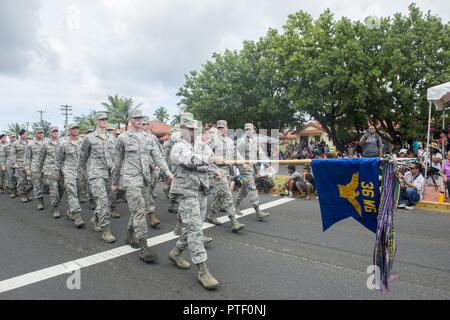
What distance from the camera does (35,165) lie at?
30.9ft

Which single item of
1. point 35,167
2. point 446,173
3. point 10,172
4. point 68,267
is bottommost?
point 68,267

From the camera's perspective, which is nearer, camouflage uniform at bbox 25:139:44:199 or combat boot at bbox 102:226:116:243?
combat boot at bbox 102:226:116:243

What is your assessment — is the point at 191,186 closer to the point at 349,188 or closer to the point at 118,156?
the point at 118,156

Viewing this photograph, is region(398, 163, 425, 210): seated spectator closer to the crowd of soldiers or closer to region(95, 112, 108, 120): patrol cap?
the crowd of soldiers

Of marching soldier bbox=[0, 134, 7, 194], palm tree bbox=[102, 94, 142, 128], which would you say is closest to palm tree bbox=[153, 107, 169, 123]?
palm tree bbox=[102, 94, 142, 128]

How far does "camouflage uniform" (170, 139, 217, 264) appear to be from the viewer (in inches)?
165

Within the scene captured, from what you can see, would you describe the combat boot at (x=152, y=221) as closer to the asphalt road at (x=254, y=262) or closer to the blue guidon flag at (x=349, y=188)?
the asphalt road at (x=254, y=262)

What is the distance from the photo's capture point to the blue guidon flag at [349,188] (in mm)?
3533

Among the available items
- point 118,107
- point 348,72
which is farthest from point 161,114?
point 348,72

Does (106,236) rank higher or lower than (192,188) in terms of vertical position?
lower

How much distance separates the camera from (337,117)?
24.7 m

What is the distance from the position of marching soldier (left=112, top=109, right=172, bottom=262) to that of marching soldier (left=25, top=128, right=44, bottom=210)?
178 inches

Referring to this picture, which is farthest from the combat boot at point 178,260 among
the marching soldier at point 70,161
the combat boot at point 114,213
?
the combat boot at point 114,213

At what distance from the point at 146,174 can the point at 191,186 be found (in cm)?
128
